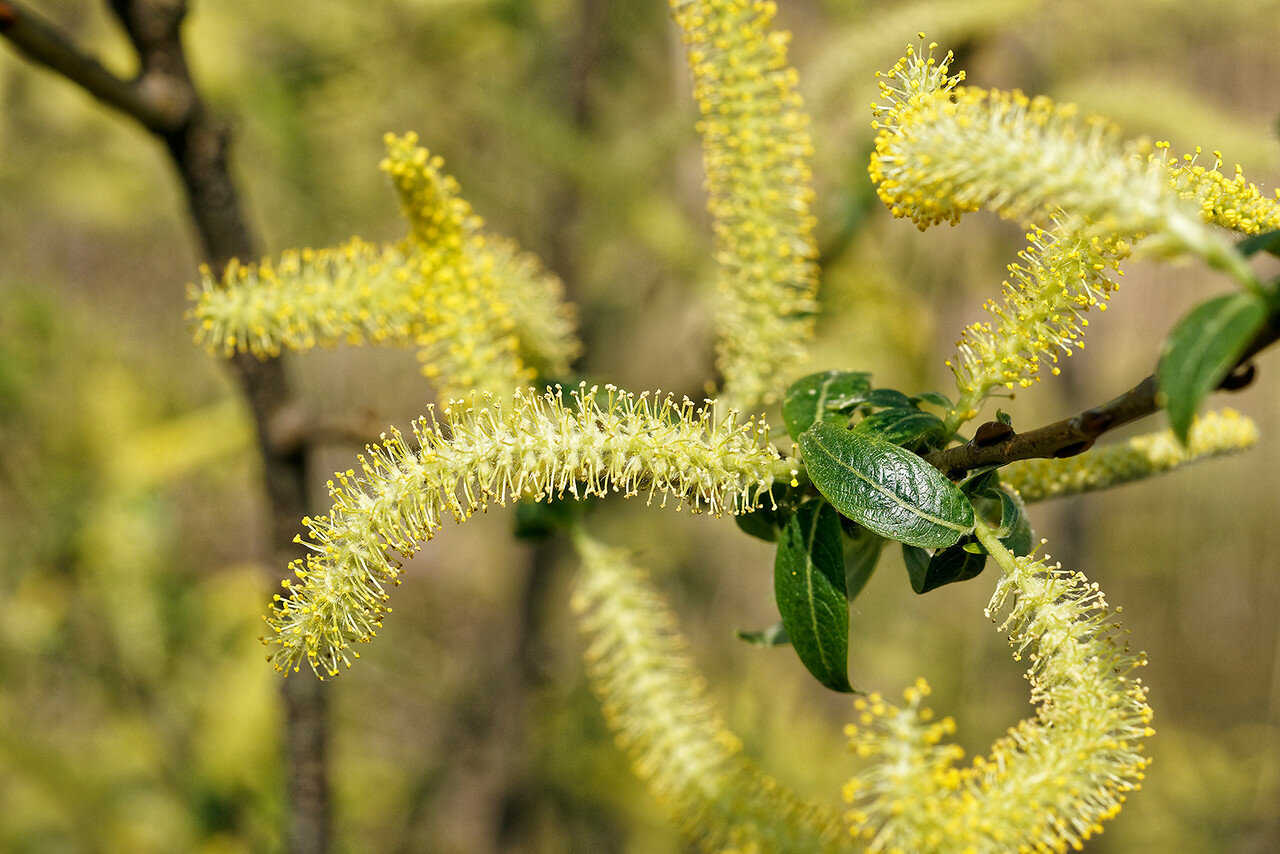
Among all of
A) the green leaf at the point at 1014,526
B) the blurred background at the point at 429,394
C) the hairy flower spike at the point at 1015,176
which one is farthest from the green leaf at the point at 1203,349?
the blurred background at the point at 429,394

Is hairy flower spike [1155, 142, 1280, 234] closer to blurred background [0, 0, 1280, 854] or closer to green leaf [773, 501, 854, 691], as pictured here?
green leaf [773, 501, 854, 691]

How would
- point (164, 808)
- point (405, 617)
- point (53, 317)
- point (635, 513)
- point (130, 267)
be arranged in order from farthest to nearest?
1. point (130, 267)
2. point (405, 617)
3. point (635, 513)
4. point (53, 317)
5. point (164, 808)

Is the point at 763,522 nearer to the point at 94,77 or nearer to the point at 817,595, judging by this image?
the point at 817,595

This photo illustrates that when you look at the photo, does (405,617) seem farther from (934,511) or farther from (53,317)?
(934,511)

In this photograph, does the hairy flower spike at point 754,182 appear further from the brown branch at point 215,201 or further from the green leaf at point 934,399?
the brown branch at point 215,201

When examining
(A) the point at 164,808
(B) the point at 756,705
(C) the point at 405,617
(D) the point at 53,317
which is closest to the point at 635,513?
(B) the point at 756,705

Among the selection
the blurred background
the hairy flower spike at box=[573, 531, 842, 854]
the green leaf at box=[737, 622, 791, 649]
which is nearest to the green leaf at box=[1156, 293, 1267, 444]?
the green leaf at box=[737, 622, 791, 649]
